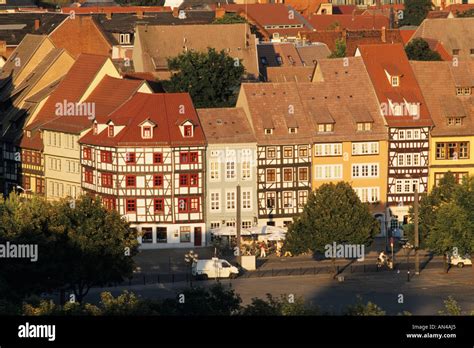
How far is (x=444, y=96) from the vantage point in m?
102

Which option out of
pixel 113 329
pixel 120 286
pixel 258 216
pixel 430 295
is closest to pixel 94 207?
pixel 120 286

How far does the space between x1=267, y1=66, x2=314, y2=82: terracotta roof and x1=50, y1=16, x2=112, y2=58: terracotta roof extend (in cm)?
1322

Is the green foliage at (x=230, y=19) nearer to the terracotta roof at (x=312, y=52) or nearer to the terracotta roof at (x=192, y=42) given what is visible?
the terracotta roof at (x=312, y=52)

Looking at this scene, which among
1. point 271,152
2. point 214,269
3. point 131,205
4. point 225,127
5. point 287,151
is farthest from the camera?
point 287,151

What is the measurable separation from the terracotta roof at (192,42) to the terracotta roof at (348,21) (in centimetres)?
4793

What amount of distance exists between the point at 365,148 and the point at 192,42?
30.3 meters

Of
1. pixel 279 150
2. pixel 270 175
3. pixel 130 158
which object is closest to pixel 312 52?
pixel 279 150

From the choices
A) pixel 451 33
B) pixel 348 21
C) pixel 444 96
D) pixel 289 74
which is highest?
pixel 348 21

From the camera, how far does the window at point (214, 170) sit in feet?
319

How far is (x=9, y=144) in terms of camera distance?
107875mm

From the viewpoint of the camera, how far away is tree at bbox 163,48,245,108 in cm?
10656

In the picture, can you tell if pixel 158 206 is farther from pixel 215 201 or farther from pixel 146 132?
pixel 146 132

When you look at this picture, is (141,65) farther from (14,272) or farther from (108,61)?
(14,272)

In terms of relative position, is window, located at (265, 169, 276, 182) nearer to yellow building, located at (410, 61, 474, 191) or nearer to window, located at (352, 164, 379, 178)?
window, located at (352, 164, 379, 178)
